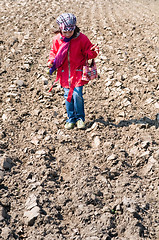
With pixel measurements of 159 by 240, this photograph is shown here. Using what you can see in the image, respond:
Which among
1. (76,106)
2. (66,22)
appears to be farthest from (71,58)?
(76,106)

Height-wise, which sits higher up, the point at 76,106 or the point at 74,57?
the point at 74,57

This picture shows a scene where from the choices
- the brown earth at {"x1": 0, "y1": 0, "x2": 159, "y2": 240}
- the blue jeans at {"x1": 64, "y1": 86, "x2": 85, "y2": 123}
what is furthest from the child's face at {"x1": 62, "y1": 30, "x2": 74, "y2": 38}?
the brown earth at {"x1": 0, "y1": 0, "x2": 159, "y2": 240}

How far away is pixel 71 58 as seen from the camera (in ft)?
14.7

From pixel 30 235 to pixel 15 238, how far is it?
0.47ft

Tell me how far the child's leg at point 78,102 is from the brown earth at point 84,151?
0.91 ft

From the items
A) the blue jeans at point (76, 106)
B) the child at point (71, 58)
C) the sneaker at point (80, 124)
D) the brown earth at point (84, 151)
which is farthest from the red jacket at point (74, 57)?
the brown earth at point (84, 151)

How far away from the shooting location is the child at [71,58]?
166 inches

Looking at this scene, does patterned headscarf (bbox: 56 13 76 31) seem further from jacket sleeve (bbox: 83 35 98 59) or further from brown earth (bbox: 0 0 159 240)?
brown earth (bbox: 0 0 159 240)

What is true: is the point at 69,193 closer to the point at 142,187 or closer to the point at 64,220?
the point at 64,220

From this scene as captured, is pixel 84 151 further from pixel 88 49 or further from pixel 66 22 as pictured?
pixel 66 22

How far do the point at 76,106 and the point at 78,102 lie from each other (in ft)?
0.31

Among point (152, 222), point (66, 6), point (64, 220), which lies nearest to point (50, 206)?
point (64, 220)

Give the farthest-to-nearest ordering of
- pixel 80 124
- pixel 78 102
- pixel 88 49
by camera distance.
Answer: pixel 80 124 → pixel 78 102 → pixel 88 49

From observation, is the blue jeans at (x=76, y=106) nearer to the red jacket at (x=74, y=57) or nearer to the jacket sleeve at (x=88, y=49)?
the red jacket at (x=74, y=57)
